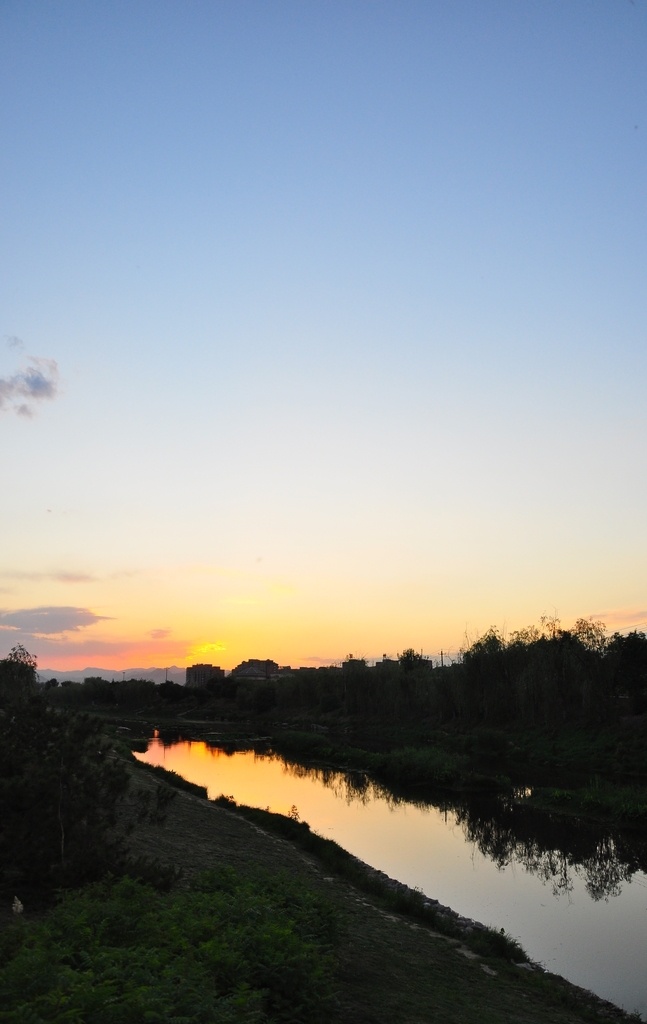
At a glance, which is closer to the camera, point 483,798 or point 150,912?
point 150,912

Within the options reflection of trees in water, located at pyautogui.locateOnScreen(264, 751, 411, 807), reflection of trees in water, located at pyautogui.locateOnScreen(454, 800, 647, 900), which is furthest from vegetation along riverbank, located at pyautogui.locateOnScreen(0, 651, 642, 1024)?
reflection of trees in water, located at pyautogui.locateOnScreen(264, 751, 411, 807)

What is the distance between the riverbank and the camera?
943cm

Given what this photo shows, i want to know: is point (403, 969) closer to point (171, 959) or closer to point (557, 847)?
point (171, 959)

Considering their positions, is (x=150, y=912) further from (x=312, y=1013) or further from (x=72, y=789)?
(x=72, y=789)

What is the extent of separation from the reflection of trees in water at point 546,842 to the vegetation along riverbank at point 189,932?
21.8 feet

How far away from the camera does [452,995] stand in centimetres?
1028

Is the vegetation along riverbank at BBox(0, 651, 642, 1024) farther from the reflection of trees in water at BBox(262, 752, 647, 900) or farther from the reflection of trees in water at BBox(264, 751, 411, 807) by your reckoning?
the reflection of trees in water at BBox(264, 751, 411, 807)

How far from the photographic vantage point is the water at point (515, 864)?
50.8ft

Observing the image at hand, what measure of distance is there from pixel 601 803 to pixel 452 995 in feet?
77.1

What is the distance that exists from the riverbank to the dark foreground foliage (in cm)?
104

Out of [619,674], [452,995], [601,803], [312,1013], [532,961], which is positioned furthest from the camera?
[619,674]

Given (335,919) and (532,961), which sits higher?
(335,919)

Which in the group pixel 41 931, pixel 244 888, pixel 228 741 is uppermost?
pixel 41 931

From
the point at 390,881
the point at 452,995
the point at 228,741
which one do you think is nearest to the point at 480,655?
the point at 228,741
